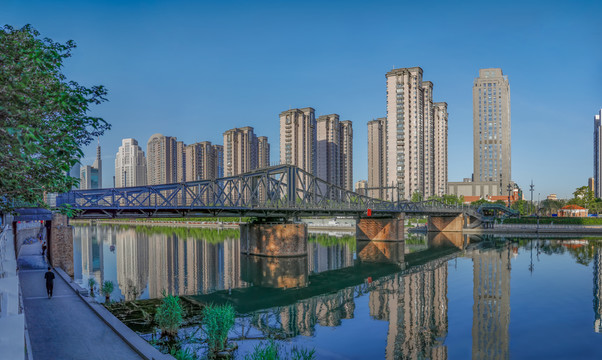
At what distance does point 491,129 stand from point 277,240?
496 ft

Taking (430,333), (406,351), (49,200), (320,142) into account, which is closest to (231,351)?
(406,351)

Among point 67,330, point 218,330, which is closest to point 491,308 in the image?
point 218,330

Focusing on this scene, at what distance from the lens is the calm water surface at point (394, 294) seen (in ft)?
64.7

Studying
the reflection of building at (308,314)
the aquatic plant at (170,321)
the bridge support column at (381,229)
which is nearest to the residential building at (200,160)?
the bridge support column at (381,229)

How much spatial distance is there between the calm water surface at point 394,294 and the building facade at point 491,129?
12098 centimetres

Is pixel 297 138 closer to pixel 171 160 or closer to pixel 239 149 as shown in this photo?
pixel 239 149

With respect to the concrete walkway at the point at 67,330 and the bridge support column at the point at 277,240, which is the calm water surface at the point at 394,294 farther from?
the concrete walkway at the point at 67,330

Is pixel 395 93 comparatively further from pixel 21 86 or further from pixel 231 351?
pixel 21 86

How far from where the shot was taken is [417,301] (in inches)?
1144

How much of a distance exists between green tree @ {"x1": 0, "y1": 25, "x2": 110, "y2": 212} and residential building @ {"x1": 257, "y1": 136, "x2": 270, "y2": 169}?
165027 millimetres

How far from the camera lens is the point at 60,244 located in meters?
31.8

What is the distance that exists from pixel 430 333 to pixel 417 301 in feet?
26.3

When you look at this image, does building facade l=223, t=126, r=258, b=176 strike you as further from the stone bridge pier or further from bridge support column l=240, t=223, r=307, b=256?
bridge support column l=240, t=223, r=307, b=256

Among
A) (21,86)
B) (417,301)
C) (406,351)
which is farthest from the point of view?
(417,301)
